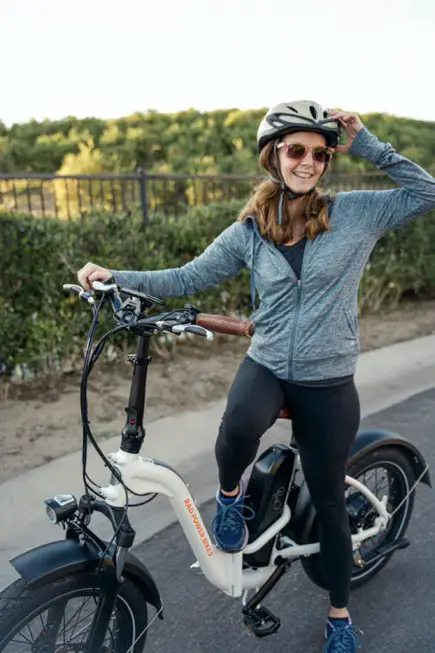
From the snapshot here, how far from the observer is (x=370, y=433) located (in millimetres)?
2785

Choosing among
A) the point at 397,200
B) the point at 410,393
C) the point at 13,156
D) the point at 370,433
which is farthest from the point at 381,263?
the point at 13,156

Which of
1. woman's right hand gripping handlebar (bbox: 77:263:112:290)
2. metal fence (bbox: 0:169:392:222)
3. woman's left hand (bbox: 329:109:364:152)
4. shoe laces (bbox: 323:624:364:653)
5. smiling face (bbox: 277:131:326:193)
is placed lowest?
shoe laces (bbox: 323:624:364:653)

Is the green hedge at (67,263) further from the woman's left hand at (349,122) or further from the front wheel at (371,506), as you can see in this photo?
the woman's left hand at (349,122)

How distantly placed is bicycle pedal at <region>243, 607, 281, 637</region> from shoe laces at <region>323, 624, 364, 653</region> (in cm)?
21

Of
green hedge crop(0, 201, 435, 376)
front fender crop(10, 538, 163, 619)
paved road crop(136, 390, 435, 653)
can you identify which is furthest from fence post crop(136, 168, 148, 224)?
front fender crop(10, 538, 163, 619)

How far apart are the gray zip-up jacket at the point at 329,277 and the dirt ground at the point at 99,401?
2253 mm

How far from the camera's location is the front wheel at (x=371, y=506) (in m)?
2.72

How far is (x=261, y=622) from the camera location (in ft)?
8.09

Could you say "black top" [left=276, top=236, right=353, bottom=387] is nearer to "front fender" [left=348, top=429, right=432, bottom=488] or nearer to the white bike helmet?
the white bike helmet

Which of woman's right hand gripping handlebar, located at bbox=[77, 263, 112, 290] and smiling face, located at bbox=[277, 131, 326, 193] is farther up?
smiling face, located at bbox=[277, 131, 326, 193]

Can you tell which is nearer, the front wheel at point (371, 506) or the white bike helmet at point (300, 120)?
the white bike helmet at point (300, 120)

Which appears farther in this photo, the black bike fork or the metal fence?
the metal fence

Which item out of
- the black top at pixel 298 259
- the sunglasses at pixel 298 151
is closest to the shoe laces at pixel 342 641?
the black top at pixel 298 259

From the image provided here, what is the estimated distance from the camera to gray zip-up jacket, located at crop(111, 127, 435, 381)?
2154 mm
